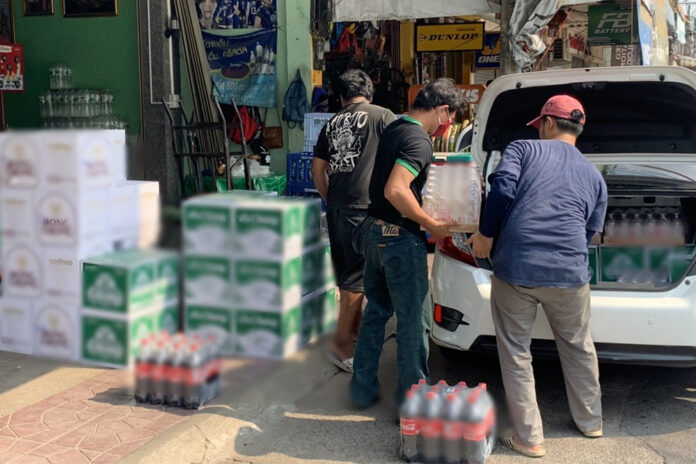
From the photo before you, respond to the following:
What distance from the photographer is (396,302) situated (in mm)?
4254

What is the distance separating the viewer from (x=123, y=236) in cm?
126

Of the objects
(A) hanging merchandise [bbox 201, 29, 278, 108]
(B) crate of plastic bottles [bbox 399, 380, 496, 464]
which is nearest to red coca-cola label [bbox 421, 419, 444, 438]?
(B) crate of plastic bottles [bbox 399, 380, 496, 464]

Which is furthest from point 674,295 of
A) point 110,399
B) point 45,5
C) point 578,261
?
point 45,5

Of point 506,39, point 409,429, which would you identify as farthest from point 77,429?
point 506,39

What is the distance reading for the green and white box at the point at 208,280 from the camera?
1.21m

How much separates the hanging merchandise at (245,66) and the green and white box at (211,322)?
9.53 m

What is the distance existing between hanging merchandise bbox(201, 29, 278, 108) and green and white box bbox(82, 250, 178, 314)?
9.56m

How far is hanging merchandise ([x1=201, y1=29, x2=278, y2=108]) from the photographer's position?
10.6m

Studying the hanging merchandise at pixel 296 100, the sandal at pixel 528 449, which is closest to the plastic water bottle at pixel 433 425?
the sandal at pixel 528 449

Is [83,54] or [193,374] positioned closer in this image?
[193,374]

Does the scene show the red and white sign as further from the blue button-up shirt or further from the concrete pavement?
the blue button-up shirt

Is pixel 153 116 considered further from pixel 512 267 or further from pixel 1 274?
pixel 1 274

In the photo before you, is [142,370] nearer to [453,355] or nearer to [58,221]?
[58,221]

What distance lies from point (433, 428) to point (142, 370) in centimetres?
245
